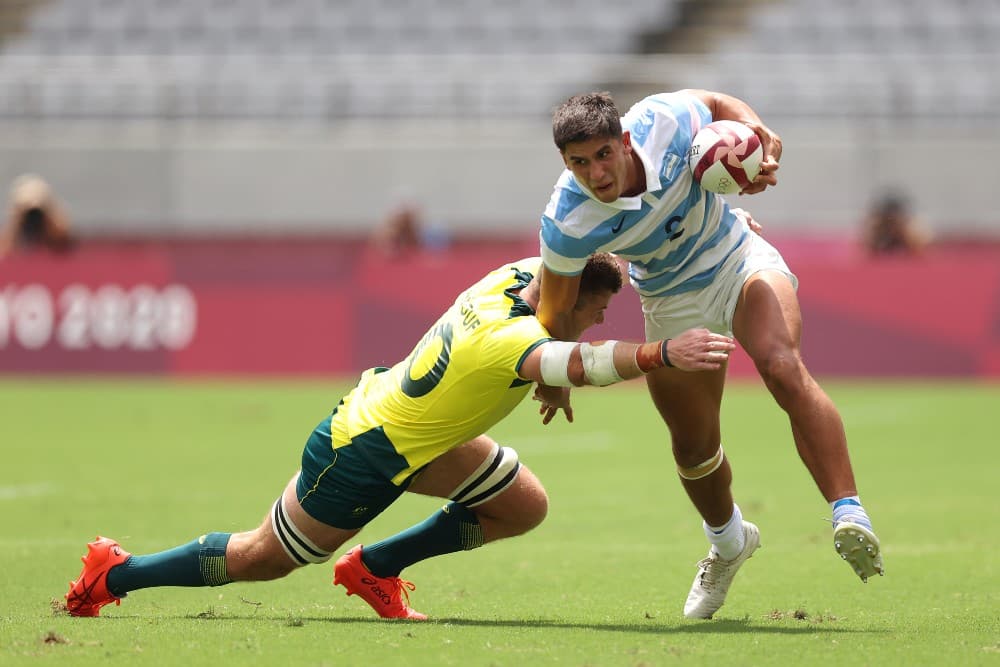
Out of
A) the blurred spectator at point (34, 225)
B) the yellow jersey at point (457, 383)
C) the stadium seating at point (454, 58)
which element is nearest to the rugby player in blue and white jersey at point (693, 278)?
the yellow jersey at point (457, 383)

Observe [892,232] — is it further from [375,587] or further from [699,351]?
[699,351]

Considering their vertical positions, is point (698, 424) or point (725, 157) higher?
point (725, 157)

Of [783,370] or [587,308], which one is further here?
[587,308]

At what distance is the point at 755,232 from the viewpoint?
7.14 metres

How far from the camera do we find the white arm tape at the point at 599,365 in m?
5.98

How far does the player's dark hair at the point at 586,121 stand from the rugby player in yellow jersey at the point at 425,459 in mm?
590

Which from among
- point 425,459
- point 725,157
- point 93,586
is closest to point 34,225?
point 93,586

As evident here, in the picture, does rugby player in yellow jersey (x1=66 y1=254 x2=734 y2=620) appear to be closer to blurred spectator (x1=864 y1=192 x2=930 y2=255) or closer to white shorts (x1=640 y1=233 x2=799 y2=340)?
white shorts (x1=640 y1=233 x2=799 y2=340)

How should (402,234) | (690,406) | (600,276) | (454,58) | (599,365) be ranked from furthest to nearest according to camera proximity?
(454,58)
(402,234)
(690,406)
(600,276)
(599,365)

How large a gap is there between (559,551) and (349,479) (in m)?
2.57

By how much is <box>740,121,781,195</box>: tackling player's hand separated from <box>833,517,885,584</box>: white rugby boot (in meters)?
1.52

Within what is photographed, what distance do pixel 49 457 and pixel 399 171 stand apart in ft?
38.9

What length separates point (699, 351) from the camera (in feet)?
19.3

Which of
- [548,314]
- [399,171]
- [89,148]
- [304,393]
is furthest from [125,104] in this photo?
[548,314]
